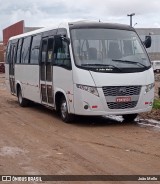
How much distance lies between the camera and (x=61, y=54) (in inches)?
461

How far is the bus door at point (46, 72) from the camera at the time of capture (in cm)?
1248

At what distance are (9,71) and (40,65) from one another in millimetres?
5143

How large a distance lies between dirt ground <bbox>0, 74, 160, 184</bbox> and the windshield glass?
1.59 meters

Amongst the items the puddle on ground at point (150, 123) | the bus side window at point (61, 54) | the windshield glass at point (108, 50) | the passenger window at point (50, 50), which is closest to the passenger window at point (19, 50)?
the passenger window at point (50, 50)

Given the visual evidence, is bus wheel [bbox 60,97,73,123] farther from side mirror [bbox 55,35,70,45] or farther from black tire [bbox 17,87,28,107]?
black tire [bbox 17,87,28,107]

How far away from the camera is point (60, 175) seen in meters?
6.62

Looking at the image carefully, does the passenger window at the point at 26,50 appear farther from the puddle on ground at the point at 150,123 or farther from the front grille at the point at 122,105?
the front grille at the point at 122,105

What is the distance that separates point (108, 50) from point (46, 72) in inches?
89.0

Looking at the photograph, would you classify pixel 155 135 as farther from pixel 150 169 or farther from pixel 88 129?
pixel 150 169

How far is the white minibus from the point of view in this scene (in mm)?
10836

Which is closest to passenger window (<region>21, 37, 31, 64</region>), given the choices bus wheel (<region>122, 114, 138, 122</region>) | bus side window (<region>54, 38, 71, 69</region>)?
bus side window (<region>54, 38, 71, 69</region>)

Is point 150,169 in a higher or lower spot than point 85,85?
lower

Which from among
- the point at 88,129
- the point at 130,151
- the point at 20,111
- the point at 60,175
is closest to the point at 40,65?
the point at 20,111

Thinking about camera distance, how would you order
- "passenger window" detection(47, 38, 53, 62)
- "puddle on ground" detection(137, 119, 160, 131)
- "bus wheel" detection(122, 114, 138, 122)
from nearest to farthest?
"puddle on ground" detection(137, 119, 160, 131), "bus wheel" detection(122, 114, 138, 122), "passenger window" detection(47, 38, 53, 62)
